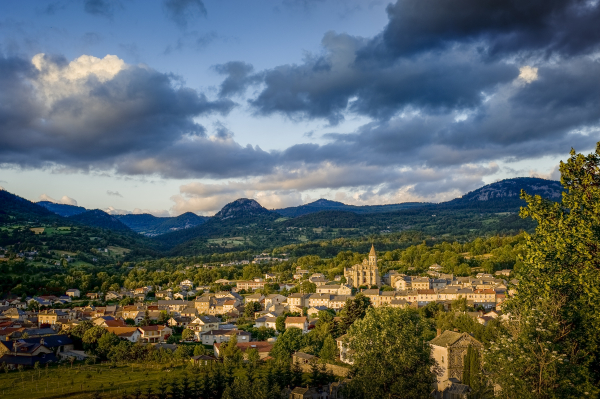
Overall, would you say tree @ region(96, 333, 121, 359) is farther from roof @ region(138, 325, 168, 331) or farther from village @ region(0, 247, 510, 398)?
roof @ region(138, 325, 168, 331)

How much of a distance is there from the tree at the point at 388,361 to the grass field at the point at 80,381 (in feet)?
63.3

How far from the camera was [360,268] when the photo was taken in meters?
90.4

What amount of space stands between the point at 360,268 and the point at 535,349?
7568 centimetres

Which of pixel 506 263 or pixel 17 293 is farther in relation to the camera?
pixel 506 263

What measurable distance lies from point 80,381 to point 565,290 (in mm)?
38422

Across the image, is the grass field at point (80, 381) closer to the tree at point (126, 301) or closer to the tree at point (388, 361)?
the tree at point (388, 361)

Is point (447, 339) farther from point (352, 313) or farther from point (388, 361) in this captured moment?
point (352, 313)

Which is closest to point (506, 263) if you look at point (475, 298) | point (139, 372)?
point (475, 298)

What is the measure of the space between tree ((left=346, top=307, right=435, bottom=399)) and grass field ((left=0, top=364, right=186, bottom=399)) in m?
19.3

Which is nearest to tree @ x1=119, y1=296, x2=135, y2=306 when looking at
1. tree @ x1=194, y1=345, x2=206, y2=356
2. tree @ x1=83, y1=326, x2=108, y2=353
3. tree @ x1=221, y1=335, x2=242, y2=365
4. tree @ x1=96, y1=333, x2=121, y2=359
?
tree @ x1=83, y1=326, x2=108, y2=353

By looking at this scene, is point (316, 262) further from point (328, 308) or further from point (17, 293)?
point (17, 293)

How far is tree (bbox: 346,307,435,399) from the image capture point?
22.5 metres

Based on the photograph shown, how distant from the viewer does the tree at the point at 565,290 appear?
1484 centimetres

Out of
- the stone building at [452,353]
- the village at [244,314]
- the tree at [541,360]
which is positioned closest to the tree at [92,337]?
the village at [244,314]
